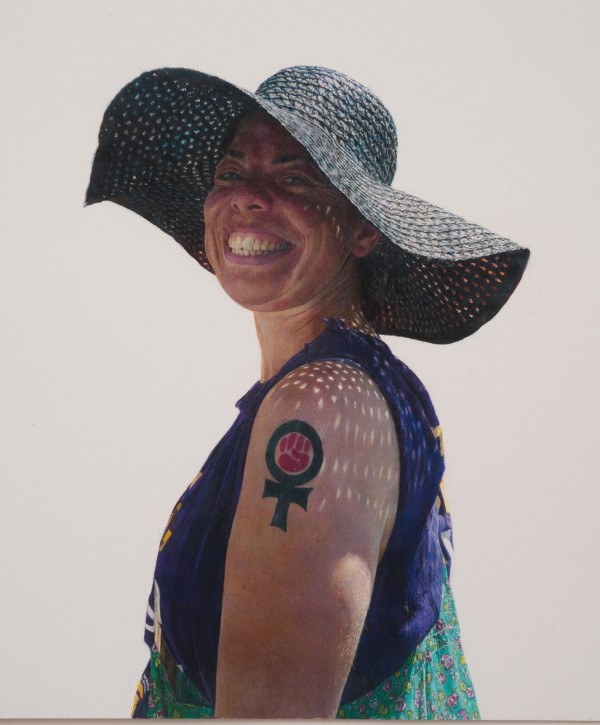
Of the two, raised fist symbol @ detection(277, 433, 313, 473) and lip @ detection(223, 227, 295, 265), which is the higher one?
lip @ detection(223, 227, 295, 265)

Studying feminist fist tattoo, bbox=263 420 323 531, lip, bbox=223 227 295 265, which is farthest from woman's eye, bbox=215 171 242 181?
feminist fist tattoo, bbox=263 420 323 531

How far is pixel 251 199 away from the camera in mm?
2510

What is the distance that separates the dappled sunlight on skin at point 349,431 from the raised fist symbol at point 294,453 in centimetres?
3

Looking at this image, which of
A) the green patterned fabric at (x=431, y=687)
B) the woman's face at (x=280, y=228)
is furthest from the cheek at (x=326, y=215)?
the green patterned fabric at (x=431, y=687)

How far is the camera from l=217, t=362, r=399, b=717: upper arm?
2146 mm

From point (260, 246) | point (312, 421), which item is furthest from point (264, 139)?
point (312, 421)

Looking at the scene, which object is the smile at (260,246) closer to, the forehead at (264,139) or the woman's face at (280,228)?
the woman's face at (280,228)

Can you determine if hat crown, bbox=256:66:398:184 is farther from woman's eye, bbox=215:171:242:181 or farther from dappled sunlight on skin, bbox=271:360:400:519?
dappled sunlight on skin, bbox=271:360:400:519

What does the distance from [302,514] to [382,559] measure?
0.73 feet

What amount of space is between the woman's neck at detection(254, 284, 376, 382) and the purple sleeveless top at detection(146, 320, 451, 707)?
0.07 m

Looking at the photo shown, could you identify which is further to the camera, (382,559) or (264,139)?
(264,139)

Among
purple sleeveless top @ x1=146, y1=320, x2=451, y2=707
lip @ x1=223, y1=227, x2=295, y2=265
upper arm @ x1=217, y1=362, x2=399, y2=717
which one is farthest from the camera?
lip @ x1=223, y1=227, x2=295, y2=265

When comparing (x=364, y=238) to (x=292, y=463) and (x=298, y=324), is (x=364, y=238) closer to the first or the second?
(x=298, y=324)

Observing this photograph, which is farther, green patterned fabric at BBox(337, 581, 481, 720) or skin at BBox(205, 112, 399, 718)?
green patterned fabric at BBox(337, 581, 481, 720)
